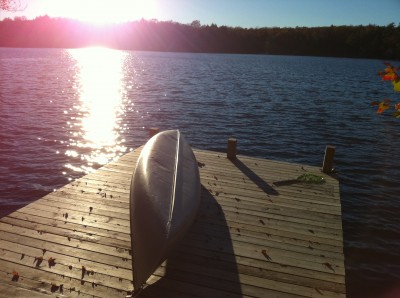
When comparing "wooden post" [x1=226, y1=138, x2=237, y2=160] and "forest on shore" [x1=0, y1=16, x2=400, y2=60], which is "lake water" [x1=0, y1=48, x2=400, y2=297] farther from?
"forest on shore" [x1=0, y1=16, x2=400, y2=60]

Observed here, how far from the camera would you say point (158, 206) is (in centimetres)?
649

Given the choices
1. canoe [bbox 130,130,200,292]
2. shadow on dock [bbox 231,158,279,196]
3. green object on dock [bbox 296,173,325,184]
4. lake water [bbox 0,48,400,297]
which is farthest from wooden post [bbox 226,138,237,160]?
lake water [bbox 0,48,400,297]

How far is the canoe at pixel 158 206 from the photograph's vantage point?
5.85 metres

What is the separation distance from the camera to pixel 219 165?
40.1ft

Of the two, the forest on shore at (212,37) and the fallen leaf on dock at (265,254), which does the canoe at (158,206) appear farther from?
the forest on shore at (212,37)

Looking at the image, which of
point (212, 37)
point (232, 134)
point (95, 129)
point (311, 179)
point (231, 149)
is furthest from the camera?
point (212, 37)

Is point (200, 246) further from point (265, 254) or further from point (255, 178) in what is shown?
point (255, 178)

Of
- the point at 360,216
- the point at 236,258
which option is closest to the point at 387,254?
the point at 360,216

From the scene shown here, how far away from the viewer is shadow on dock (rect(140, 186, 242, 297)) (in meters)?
5.94

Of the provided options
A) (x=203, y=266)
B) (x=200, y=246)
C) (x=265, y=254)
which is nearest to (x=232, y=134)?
(x=200, y=246)

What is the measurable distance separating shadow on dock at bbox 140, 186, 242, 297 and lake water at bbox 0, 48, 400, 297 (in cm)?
442

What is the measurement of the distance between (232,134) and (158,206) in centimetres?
1781

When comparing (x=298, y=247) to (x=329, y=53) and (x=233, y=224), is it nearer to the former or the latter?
(x=233, y=224)

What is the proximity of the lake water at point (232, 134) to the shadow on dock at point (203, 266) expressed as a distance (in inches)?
174
